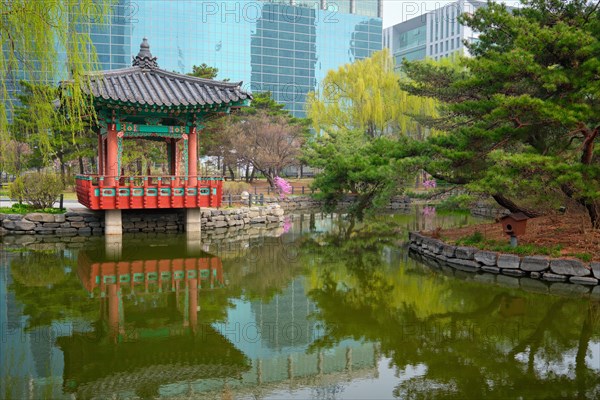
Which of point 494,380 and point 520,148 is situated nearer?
point 494,380

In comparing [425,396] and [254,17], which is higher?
[254,17]

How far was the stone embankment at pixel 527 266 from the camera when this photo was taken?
9781 mm

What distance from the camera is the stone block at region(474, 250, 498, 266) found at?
1100 cm

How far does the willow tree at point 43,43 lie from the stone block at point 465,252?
8453 millimetres

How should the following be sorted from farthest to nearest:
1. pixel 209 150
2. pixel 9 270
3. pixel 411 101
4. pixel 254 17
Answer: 1. pixel 254 17
2. pixel 411 101
3. pixel 209 150
4. pixel 9 270

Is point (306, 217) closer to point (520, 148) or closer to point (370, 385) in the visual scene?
point (520, 148)

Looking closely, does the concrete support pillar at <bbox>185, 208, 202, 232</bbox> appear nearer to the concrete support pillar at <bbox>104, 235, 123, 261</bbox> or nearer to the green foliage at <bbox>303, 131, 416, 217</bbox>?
the concrete support pillar at <bbox>104, 235, 123, 261</bbox>

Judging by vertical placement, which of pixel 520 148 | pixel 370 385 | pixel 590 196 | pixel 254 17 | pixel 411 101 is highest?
pixel 254 17

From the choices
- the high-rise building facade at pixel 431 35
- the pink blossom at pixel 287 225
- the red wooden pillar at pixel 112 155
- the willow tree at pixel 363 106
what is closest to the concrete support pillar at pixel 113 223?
the red wooden pillar at pixel 112 155

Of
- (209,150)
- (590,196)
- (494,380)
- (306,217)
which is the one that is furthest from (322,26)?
(494,380)

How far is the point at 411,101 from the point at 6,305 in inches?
1175

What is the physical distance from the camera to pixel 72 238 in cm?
1580

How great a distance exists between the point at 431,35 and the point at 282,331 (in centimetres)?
6996

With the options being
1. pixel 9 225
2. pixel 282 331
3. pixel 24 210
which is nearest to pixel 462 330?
pixel 282 331
